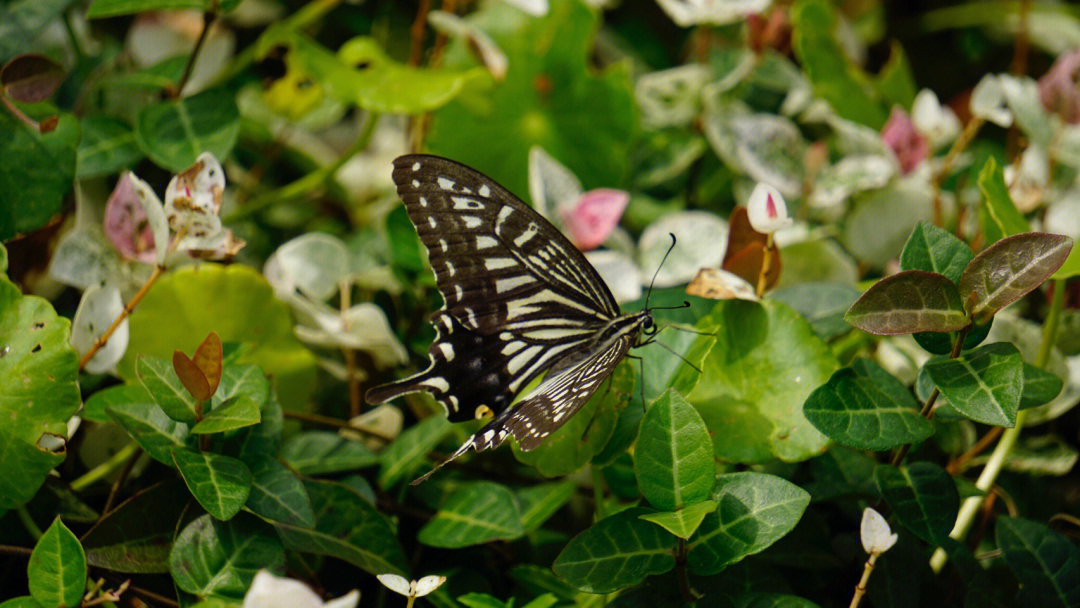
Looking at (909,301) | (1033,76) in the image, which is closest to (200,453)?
(909,301)

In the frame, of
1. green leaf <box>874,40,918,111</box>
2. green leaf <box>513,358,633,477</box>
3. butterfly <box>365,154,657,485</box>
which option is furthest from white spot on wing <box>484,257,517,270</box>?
green leaf <box>874,40,918,111</box>

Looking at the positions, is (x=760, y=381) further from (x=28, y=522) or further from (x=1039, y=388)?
(x=28, y=522)

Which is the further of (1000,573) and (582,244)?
(582,244)

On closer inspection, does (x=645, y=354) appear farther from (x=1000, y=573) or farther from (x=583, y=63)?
(x=583, y=63)

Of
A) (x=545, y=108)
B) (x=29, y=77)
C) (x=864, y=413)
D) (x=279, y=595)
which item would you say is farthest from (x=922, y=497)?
(x=29, y=77)

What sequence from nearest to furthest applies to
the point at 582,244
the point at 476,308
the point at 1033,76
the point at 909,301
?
the point at 909,301, the point at 476,308, the point at 582,244, the point at 1033,76

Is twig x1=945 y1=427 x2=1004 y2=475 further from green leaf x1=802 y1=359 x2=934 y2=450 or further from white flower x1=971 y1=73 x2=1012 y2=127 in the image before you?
white flower x1=971 y1=73 x2=1012 y2=127

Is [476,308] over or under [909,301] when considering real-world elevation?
under
